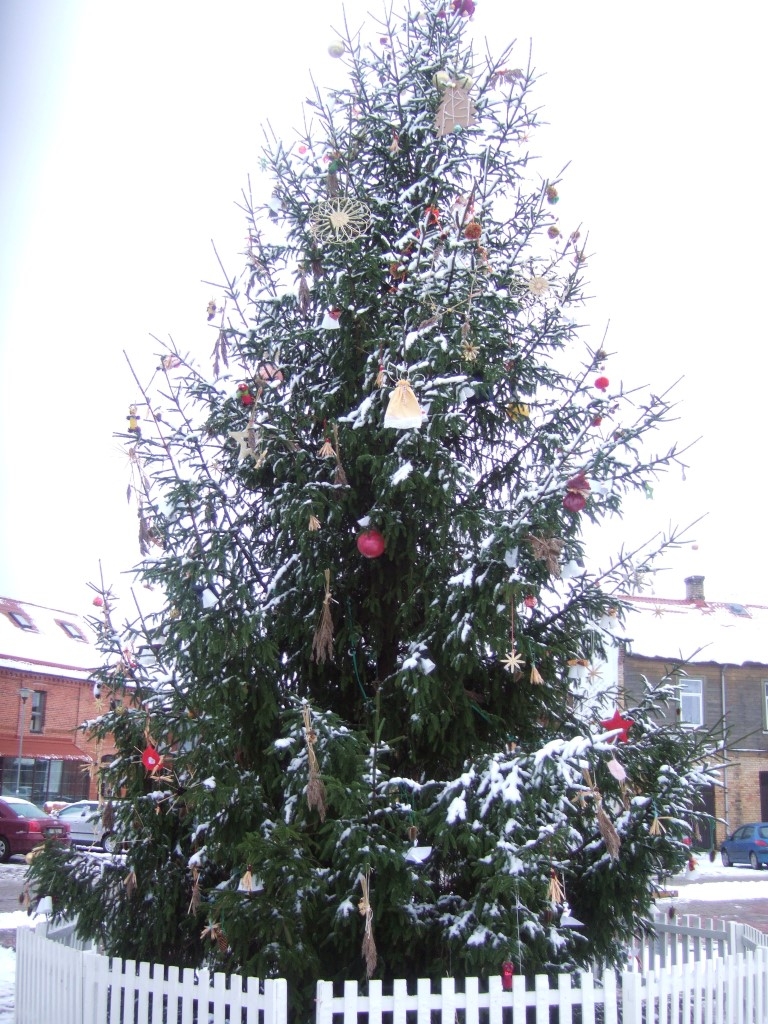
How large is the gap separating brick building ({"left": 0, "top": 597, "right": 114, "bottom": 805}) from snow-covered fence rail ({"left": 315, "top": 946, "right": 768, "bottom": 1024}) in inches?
1163

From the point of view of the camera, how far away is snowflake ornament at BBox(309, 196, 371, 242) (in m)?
6.03

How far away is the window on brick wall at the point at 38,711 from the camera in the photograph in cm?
3428

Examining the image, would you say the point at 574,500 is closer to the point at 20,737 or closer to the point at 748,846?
the point at 748,846

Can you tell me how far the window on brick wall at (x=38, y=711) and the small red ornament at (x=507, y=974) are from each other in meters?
32.6

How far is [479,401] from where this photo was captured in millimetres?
6484

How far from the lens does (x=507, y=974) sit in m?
4.66

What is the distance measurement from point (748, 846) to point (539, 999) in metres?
24.6

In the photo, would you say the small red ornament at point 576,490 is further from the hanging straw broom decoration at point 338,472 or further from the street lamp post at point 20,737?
the street lamp post at point 20,737

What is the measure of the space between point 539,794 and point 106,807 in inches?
108

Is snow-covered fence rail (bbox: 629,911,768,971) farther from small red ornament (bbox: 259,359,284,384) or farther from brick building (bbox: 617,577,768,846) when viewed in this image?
brick building (bbox: 617,577,768,846)

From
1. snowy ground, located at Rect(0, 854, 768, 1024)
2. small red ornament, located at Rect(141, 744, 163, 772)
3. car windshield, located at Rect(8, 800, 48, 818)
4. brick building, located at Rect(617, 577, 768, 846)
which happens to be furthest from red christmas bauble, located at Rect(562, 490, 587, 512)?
brick building, located at Rect(617, 577, 768, 846)

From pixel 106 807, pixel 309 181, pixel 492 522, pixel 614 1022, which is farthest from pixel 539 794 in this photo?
pixel 309 181

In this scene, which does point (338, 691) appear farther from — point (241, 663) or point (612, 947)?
point (612, 947)

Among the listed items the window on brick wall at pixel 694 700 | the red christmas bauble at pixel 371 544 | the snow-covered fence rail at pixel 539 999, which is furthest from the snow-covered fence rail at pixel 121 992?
the window on brick wall at pixel 694 700
